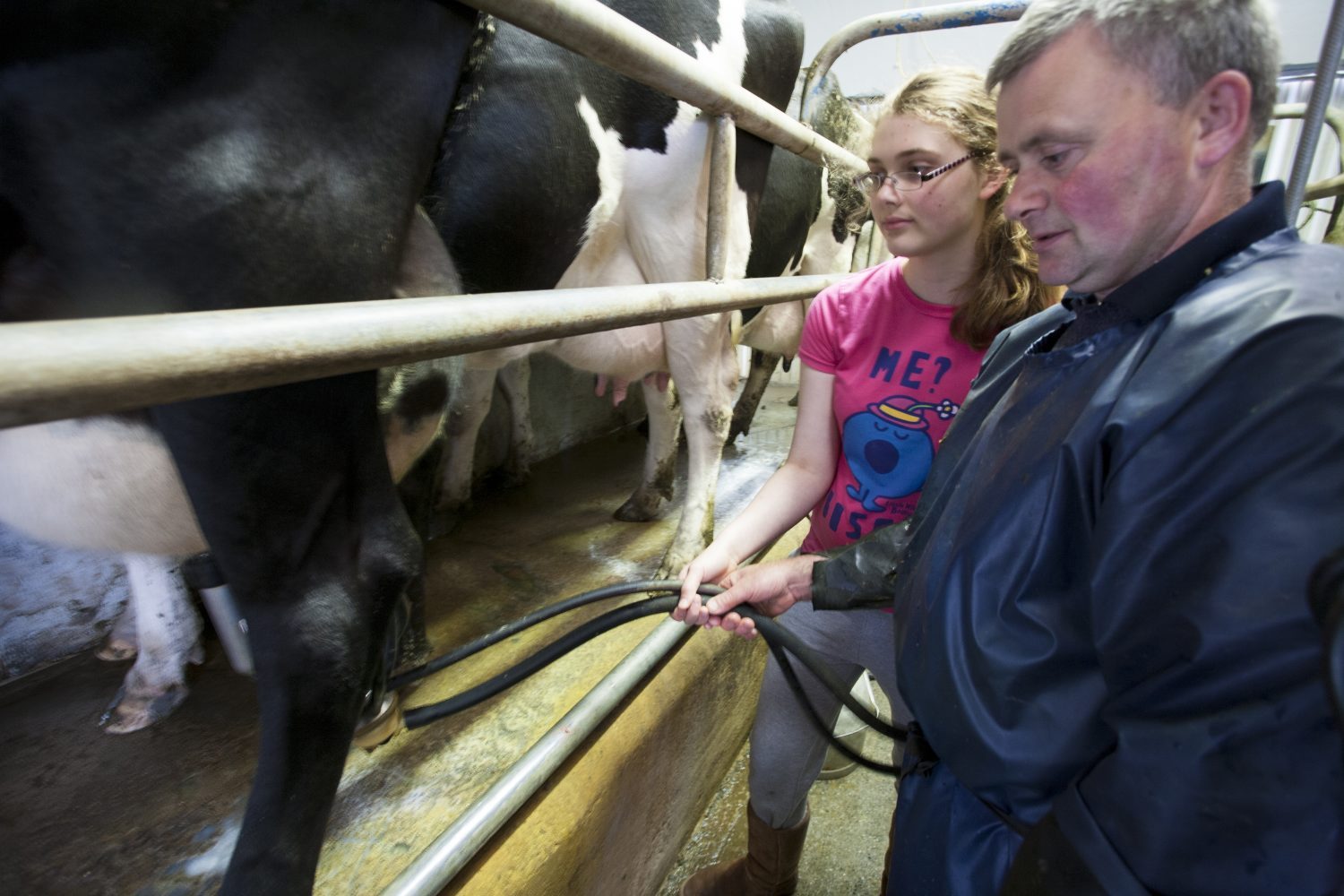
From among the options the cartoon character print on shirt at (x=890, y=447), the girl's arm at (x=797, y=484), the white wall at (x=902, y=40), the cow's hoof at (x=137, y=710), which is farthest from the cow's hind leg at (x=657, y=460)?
the white wall at (x=902, y=40)

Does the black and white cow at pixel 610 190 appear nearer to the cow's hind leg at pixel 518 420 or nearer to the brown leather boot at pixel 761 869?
the cow's hind leg at pixel 518 420

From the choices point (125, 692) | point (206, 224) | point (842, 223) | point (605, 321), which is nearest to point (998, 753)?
point (605, 321)

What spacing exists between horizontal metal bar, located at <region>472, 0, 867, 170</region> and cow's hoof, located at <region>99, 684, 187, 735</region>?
1428 mm

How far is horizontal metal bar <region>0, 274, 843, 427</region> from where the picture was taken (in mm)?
364

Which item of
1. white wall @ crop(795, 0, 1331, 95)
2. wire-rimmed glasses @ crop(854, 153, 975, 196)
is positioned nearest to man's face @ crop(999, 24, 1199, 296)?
wire-rimmed glasses @ crop(854, 153, 975, 196)

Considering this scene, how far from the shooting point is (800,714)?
1.25m

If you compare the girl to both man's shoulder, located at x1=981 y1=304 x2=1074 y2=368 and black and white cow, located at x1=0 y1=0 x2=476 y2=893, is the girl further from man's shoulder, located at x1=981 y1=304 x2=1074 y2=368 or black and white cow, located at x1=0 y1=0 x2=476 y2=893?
black and white cow, located at x1=0 y1=0 x2=476 y2=893

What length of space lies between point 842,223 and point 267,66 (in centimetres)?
257

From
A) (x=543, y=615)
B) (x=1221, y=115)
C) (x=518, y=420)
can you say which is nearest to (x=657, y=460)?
(x=518, y=420)

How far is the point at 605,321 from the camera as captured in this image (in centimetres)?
84

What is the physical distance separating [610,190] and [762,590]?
858 mm

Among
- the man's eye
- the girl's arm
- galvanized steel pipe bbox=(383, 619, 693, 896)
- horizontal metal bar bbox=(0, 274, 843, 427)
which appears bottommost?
galvanized steel pipe bbox=(383, 619, 693, 896)

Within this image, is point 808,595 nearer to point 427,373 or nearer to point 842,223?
point 427,373

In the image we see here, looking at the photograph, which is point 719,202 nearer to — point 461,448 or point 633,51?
point 633,51
